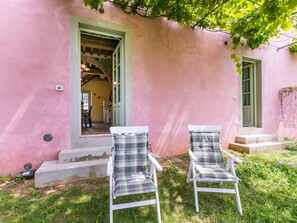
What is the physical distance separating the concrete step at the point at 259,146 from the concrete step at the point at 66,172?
385 centimetres

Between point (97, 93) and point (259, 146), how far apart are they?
10.7 meters

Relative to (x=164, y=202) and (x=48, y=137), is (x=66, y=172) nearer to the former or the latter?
(x=48, y=137)

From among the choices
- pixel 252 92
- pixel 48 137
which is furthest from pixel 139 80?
pixel 252 92

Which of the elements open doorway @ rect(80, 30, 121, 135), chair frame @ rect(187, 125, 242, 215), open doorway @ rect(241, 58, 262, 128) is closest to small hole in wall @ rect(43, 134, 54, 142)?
open doorway @ rect(80, 30, 121, 135)

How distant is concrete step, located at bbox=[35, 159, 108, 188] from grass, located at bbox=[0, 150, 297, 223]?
0.11 m

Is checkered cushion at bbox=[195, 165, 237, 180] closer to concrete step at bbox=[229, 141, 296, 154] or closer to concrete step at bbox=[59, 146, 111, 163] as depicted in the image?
concrete step at bbox=[59, 146, 111, 163]

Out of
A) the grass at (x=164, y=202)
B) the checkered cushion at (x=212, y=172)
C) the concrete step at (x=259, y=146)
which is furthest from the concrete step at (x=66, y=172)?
the concrete step at (x=259, y=146)

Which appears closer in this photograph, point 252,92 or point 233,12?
point 233,12

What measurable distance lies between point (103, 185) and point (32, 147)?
1.56 meters

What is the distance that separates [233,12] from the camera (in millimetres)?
3100

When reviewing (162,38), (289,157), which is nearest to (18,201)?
(162,38)

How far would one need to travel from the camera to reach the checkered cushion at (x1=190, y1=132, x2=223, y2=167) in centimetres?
265

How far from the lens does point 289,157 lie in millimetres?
4156

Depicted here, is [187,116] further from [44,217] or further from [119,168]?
[44,217]
